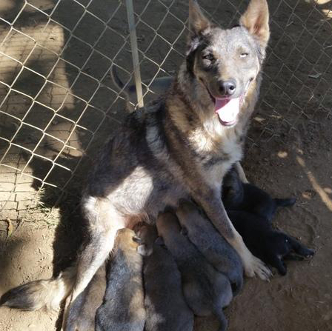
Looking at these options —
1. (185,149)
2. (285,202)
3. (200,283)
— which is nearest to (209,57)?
(185,149)

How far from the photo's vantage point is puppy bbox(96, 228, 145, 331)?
2891 millimetres

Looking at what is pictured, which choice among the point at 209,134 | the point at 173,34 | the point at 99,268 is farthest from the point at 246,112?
the point at 173,34

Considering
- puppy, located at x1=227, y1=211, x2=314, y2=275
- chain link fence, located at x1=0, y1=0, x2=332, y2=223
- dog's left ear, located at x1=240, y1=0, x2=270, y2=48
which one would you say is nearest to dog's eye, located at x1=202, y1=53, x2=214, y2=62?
dog's left ear, located at x1=240, y1=0, x2=270, y2=48

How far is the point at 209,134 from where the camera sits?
10.6ft

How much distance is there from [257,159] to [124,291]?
2055 mm

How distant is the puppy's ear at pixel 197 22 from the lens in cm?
312

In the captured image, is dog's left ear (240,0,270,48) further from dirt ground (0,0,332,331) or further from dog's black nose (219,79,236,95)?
dirt ground (0,0,332,331)

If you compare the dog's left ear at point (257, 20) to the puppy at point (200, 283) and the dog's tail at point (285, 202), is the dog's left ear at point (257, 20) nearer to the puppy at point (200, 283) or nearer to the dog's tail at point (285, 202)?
the dog's tail at point (285, 202)

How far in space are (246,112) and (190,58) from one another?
65 centimetres

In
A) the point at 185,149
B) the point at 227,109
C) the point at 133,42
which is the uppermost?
the point at 227,109

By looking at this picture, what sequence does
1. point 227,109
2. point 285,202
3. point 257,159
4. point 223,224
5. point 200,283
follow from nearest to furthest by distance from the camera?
point 200,283
point 227,109
point 223,224
point 285,202
point 257,159

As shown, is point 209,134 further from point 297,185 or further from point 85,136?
point 85,136

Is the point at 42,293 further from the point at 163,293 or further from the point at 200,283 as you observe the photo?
the point at 200,283

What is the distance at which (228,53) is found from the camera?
3.09m
